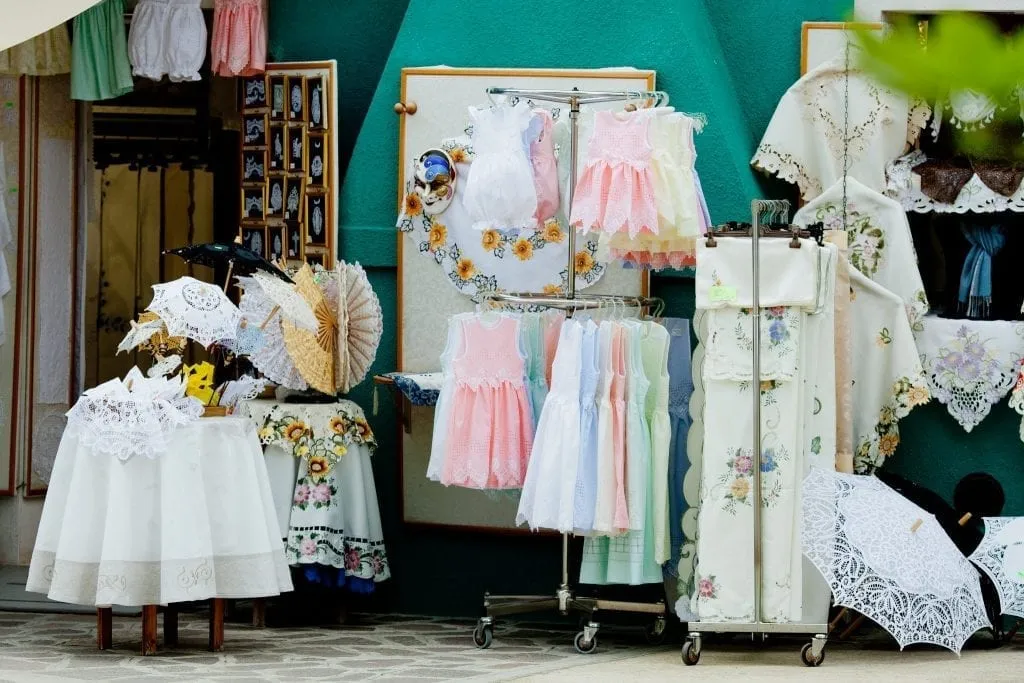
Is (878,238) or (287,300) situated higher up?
(878,238)

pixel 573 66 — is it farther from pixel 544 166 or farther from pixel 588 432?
pixel 588 432

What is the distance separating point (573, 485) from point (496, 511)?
1238 millimetres

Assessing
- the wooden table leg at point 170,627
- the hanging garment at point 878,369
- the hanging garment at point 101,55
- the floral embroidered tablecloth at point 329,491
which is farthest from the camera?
the hanging garment at point 101,55

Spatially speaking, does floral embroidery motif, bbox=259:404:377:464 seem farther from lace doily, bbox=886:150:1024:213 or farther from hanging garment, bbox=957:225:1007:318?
hanging garment, bbox=957:225:1007:318

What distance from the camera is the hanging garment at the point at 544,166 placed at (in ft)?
20.5

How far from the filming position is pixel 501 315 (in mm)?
6234

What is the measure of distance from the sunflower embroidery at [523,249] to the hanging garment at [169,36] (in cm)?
168

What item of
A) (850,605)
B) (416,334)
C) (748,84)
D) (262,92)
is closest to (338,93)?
(262,92)

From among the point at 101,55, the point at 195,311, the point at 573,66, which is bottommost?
the point at 195,311

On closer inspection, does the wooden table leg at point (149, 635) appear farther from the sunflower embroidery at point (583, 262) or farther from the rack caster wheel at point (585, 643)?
the sunflower embroidery at point (583, 262)

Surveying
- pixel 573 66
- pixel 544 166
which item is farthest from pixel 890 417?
pixel 573 66

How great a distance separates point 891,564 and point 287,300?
2.49 m

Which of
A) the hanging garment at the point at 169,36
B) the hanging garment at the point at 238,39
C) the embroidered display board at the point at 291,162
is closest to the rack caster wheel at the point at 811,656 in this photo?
the embroidered display board at the point at 291,162

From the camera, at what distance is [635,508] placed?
605cm
